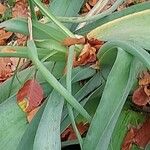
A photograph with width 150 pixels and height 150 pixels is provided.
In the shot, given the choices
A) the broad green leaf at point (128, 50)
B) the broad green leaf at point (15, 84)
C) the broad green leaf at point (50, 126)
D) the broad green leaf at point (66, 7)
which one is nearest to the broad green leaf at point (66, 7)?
the broad green leaf at point (66, 7)

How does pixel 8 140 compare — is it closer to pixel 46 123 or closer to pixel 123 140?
pixel 46 123

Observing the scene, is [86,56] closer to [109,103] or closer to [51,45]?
[51,45]

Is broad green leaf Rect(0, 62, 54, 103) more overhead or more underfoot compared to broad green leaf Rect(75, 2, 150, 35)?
more underfoot

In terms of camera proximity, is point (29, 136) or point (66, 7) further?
point (66, 7)

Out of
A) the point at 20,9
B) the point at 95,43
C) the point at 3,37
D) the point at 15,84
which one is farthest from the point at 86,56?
the point at 20,9

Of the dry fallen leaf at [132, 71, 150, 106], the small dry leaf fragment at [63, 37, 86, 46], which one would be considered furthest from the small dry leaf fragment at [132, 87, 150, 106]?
the small dry leaf fragment at [63, 37, 86, 46]

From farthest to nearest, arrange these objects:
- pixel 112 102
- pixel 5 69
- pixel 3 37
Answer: pixel 3 37 → pixel 5 69 → pixel 112 102

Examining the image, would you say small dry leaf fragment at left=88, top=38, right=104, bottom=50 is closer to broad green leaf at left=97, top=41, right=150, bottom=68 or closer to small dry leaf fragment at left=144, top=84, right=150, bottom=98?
broad green leaf at left=97, top=41, right=150, bottom=68
